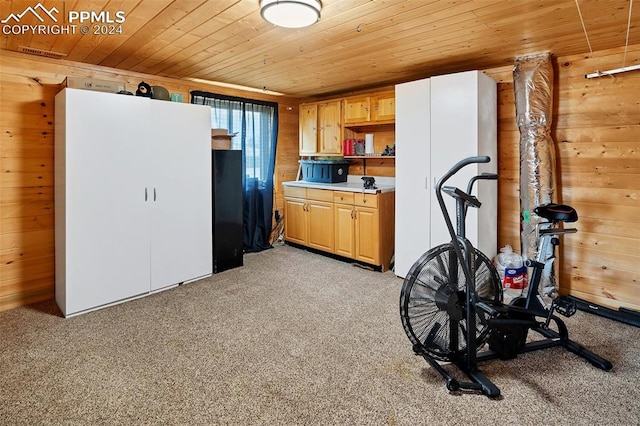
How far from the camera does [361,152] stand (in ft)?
16.5

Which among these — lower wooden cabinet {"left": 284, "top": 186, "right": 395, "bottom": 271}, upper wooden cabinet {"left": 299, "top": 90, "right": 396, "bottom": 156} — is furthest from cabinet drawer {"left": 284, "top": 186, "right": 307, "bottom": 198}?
upper wooden cabinet {"left": 299, "top": 90, "right": 396, "bottom": 156}

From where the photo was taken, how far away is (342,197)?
4.61 m

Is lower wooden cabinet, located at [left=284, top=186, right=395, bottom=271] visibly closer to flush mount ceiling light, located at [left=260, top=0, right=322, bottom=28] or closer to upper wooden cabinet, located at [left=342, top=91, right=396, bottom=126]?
upper wooden cabinet, located at [left=342, top=91, right=396, bottom=126]

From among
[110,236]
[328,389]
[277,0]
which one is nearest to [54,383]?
[110,236]

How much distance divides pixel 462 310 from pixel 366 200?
2.25m

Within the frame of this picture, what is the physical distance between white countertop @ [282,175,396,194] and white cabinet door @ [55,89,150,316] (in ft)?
7.15

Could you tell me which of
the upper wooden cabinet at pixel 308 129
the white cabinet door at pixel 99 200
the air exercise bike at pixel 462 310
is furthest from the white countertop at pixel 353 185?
the white cabinet door at pixel 99 200

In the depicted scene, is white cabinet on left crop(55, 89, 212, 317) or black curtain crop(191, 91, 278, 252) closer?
white cabinet on left crop(55, 89, 212, 317)

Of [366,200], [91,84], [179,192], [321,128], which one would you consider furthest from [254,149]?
[91,84]

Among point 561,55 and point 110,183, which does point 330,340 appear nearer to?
point 110,183

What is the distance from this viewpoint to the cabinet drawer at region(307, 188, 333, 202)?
4773mm

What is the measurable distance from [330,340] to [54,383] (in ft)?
5.56

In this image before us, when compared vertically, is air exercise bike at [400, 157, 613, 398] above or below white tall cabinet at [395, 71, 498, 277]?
below

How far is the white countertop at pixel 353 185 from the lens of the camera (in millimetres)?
4383
